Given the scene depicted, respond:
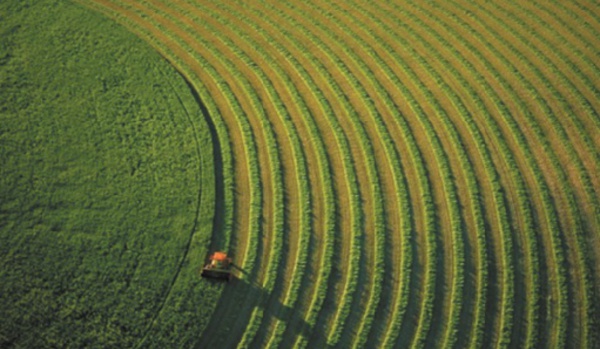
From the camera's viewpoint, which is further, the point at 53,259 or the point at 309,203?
the point at 309,203

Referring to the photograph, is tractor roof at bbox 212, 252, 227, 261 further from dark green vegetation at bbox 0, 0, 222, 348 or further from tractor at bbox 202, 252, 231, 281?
dark green vegetation at bbox 0, 0, 222, 348

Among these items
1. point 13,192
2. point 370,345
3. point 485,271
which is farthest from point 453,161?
point 13,192

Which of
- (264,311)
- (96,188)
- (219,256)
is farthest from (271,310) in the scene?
(96,188)

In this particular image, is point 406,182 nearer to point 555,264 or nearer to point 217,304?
point 555,264

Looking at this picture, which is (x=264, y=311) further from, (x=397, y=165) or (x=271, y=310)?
(x=397, y=165)

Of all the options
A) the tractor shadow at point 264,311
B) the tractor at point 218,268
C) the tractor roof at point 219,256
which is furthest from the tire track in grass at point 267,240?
the tractor roof at point 219,256

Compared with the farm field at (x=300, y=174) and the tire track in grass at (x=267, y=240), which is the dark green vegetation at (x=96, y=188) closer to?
the farm field at (x=300, y=174)
